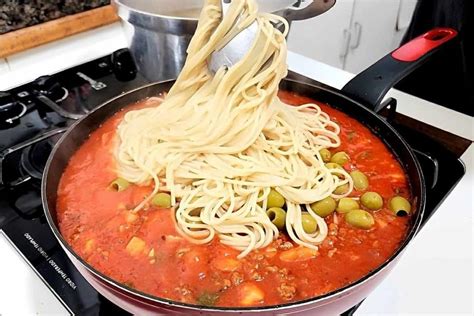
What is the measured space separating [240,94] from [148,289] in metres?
0.54

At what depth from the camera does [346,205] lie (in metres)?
1.10

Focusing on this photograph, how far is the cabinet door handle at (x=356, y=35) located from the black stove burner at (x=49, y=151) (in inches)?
69.6

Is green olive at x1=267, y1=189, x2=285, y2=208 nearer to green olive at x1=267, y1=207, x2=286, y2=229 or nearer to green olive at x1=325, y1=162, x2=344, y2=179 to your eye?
green olive at x1=267, y1=207, x2=286, y2=229

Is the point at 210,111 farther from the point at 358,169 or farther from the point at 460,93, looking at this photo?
the point at 460,93

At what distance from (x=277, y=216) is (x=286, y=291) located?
191mm

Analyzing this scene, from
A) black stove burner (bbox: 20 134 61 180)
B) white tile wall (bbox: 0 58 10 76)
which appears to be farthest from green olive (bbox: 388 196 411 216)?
white tile wall (bbox: 0 58 10 76)

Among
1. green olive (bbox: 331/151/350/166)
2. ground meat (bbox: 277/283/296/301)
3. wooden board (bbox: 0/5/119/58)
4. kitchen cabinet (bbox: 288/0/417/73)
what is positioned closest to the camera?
ground meat (bbox: 277/283/296/301)

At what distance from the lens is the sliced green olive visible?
1.15 m

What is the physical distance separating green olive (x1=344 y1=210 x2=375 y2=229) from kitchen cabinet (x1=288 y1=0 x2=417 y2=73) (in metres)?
2.08

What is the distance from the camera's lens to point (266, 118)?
1241 millimetres

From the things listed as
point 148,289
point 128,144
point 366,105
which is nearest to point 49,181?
point 128,144

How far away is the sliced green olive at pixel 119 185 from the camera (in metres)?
1.15

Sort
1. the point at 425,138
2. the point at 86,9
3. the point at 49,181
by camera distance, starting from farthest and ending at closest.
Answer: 1. the point at 86,9
2. the point at 425,138
3. the point at 49,181

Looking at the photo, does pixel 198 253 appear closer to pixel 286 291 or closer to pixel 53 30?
pixel 286 291
